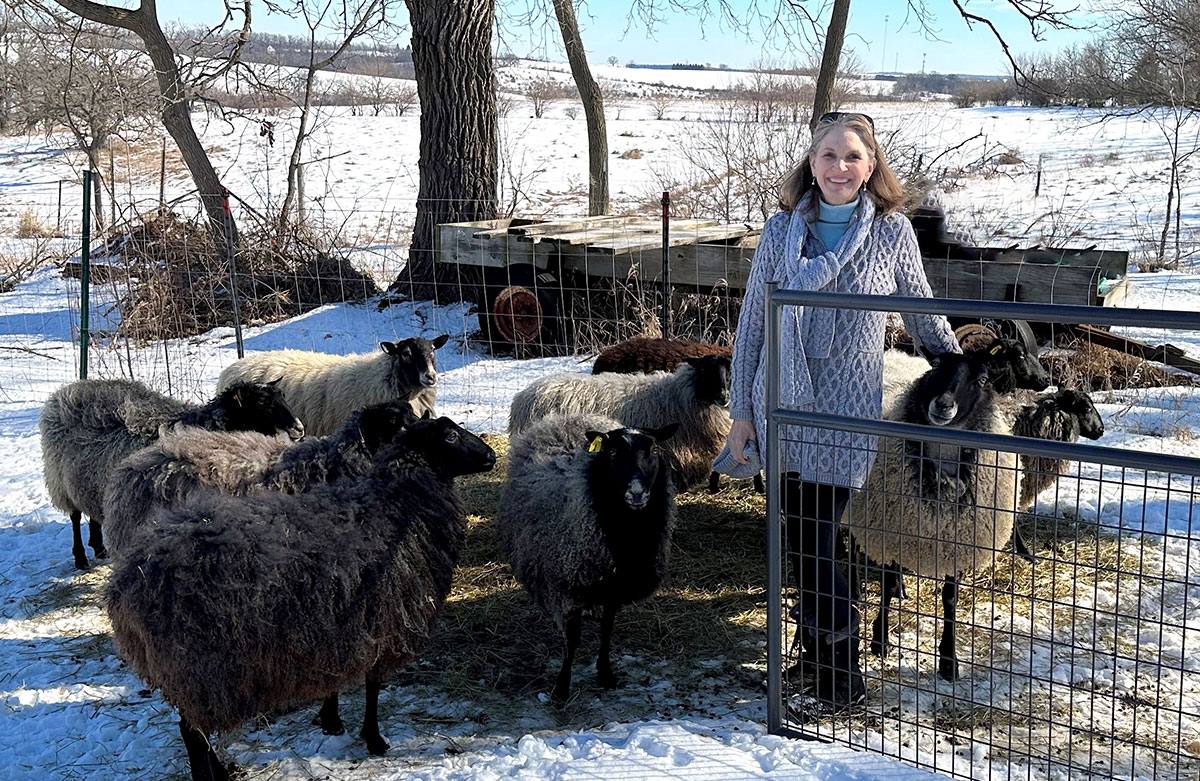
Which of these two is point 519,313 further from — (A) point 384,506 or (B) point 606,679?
(A) point 384,506

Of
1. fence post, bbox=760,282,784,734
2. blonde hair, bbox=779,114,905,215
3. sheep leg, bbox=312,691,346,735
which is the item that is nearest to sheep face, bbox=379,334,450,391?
sheep leg, bbox=312,691,346,735

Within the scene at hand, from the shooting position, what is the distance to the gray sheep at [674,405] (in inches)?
274

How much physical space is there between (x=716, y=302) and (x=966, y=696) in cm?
656

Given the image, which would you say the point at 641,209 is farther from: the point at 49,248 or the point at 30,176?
the point at 30,176

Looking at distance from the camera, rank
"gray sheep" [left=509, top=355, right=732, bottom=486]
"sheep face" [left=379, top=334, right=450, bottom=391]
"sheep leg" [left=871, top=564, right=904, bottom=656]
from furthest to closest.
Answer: "sheep face" [left=379, top=334, right=450, bottom=391], "gray sheep" [left=509, top=355, right=732, bottom=486], "sheep leg" [left=871, top=564, right=904, bottom=656]

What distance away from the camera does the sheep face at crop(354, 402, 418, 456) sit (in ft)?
16.7

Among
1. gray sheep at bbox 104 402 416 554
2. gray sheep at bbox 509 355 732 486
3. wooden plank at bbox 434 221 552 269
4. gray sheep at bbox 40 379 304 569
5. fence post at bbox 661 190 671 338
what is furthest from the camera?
wooden plank at bbox 434 221 552 269

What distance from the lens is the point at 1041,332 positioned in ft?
32.5

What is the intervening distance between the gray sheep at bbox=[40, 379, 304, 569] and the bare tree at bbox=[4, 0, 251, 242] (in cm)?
705

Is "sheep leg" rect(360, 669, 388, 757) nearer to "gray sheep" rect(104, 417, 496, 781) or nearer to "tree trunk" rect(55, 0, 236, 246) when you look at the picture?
"gray sheep" rect(104, 417, 496, 781)

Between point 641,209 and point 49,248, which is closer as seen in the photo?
point 49,248

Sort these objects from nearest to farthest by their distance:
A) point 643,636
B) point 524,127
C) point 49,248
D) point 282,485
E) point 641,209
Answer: point 282,485 → point 643,636 → point 49,248 → point 641,209 → point 524,127

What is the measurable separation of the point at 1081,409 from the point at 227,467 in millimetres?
5003

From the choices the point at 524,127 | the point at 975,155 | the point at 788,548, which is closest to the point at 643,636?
the point at 788,548
